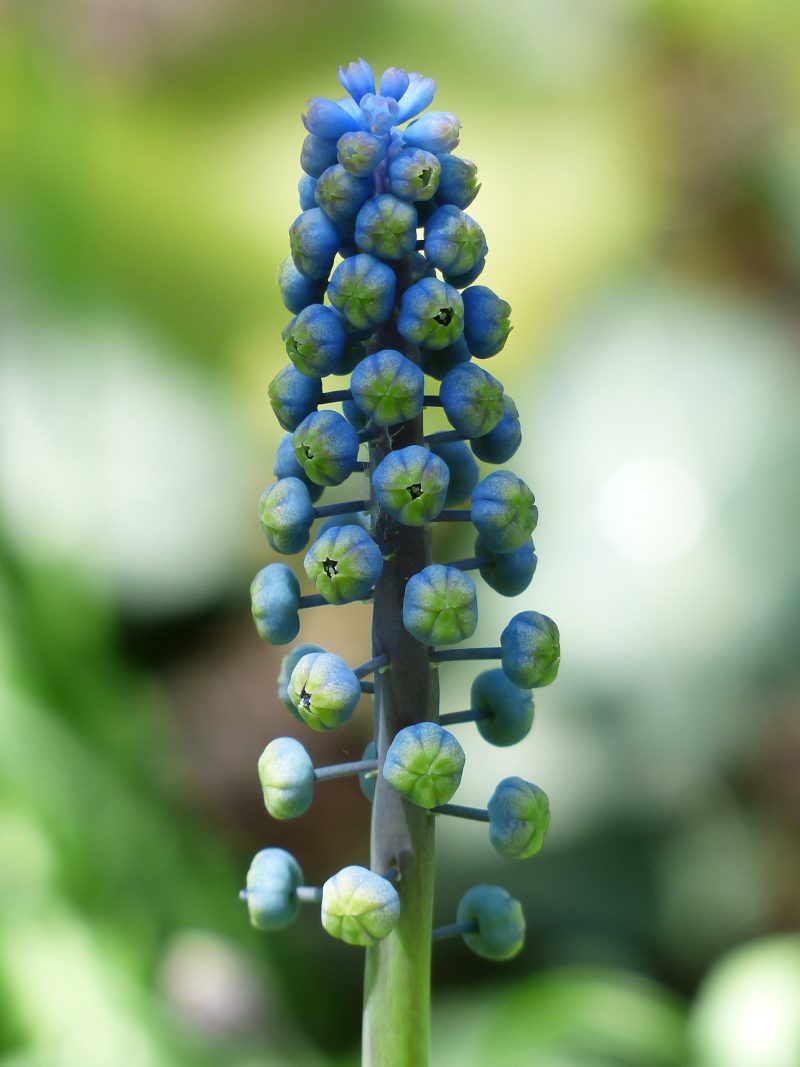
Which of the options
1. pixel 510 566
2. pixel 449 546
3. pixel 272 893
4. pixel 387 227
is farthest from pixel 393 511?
pixel 449 546

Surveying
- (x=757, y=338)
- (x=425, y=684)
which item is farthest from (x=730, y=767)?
(x=425, y=684)

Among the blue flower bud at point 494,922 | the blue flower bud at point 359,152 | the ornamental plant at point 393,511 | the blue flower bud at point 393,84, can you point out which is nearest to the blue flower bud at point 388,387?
the ornamental plant at point 393,511

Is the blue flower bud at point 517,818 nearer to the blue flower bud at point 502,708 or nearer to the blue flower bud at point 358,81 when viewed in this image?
the blue flower bud at point 502,708

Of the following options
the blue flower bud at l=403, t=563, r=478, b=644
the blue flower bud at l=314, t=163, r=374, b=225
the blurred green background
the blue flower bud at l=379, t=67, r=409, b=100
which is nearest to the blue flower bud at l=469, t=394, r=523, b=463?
the blue flower bud at l=403, t=563, r=478, b=644

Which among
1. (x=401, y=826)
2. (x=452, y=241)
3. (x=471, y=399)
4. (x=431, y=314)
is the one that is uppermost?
(x=452, y=241)

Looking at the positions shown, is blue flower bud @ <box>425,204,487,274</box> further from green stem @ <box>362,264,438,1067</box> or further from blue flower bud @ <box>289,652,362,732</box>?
blue flower bud @ <box>289,652,362,732</box>

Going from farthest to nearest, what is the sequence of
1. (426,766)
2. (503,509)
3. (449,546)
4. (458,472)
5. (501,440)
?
1. (449,546)
2. (458,472)
3. (501,440)
4. (503,509)
5. (426,766)

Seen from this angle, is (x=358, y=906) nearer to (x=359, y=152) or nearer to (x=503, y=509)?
(x=503, y=509)
